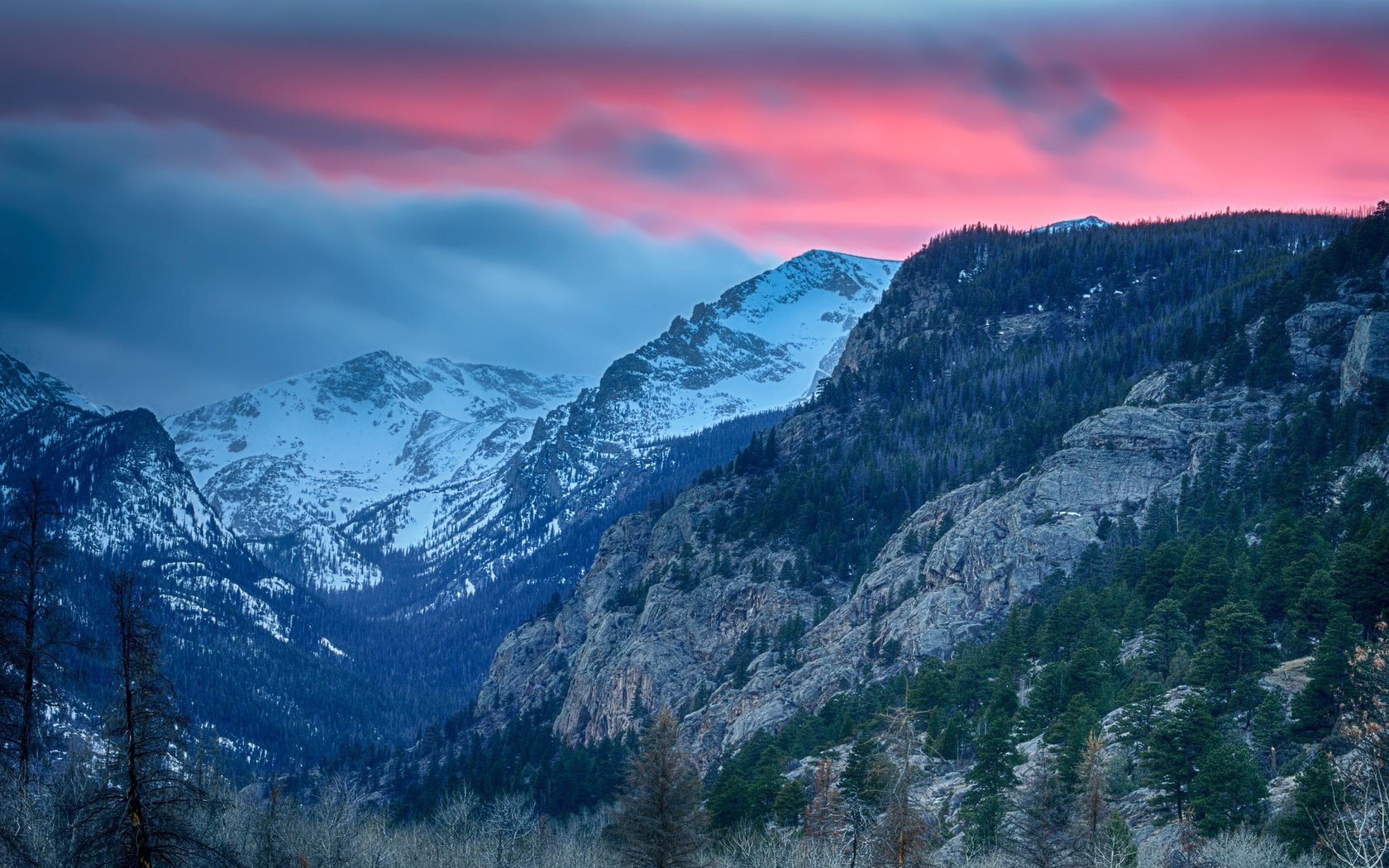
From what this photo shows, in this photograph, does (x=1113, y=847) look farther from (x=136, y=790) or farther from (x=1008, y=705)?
(x=136, y=790)

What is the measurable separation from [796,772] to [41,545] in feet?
237

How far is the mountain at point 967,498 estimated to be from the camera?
12862 centimetres

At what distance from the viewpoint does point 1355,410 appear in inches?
4557

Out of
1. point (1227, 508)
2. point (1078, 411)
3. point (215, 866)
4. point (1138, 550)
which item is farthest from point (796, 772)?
point (1078, 411)

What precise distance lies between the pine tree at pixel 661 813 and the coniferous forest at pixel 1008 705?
14cm

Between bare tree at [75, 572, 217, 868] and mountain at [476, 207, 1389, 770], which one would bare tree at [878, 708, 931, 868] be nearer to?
bare tree at [75, 572, 217, 868]

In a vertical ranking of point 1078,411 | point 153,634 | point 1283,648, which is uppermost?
point 1078,411

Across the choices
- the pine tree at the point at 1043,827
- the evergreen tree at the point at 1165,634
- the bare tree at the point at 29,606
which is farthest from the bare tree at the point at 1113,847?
the bare tree at the point at 29,606

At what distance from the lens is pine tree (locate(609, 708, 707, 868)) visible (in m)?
62.0

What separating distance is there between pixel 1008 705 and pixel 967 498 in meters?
56.3

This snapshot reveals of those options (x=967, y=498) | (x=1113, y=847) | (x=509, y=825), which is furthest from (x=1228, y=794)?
(x=967, y=498)

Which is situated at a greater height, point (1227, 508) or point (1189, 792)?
point (1227, 508)

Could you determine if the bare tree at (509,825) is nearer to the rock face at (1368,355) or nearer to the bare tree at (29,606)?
the bare tree at (29,606)

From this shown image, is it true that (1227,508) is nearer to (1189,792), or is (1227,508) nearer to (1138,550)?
(1138,550)
